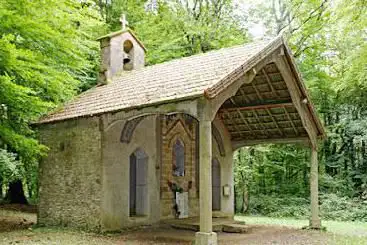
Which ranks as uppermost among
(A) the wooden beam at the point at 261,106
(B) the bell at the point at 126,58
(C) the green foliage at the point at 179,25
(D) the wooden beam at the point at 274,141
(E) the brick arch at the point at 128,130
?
(C) the green foliage at the point at 179,25

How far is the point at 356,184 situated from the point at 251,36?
9119mm

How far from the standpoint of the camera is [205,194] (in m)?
9.12

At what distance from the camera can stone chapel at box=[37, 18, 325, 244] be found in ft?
34.1

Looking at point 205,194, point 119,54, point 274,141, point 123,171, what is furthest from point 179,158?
point 205,194

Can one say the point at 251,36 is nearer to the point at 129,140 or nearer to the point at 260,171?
the point at 260,171

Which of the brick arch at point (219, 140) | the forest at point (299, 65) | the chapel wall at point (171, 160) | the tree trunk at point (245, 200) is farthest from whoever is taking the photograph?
the tree trunk at point (245, 200)

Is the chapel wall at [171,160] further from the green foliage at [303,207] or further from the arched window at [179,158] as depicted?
the green foliage at [303,207]

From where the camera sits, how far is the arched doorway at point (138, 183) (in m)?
13.4

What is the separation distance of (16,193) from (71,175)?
9.42 metres

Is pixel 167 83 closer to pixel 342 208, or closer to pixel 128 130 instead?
pixel 128 130

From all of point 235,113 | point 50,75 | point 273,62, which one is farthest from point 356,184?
point 50,75

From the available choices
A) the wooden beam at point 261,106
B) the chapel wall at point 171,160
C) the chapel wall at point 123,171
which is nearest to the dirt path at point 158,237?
the chapel wall at point 123,171

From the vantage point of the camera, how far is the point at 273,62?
11297mm

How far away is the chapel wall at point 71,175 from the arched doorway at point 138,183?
157 cm
